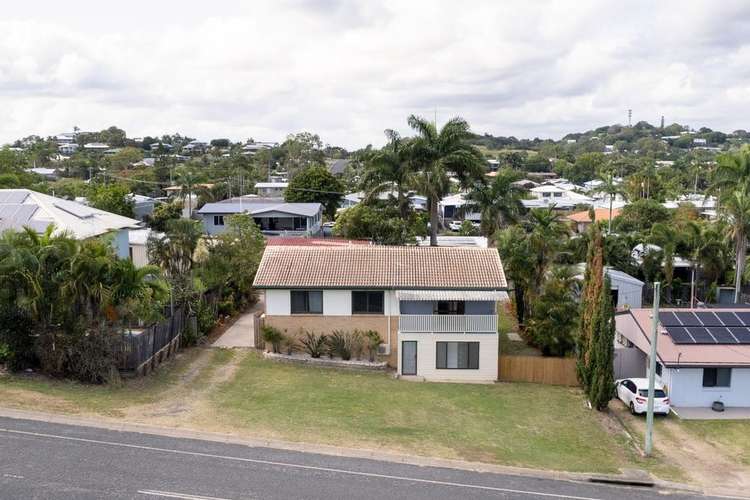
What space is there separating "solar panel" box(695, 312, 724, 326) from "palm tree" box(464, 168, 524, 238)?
17922 millimetres

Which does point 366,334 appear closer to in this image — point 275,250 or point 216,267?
point 275,250

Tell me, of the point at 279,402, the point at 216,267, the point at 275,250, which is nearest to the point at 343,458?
the point at 279,402

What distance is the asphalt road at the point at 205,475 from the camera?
16297mm

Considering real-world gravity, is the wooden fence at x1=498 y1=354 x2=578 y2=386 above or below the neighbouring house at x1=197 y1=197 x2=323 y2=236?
below

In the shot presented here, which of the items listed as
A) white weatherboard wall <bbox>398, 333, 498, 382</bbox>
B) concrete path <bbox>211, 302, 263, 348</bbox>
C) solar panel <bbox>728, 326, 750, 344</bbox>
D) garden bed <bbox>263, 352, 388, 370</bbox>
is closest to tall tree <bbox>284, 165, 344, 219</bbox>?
concrete path <bbox>211, 302, 263, 348</bbox>

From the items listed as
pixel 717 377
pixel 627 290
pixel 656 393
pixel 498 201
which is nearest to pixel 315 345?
pixel 656 393

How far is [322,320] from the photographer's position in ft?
107

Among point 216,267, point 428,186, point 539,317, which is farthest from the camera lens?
point 428,186

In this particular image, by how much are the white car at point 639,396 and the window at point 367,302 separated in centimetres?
1126

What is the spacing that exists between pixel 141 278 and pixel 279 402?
7.05 m

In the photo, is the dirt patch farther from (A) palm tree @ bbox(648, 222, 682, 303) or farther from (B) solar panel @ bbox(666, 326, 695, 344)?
(A) palm tree @ bbox(648, 222, 682, 303)

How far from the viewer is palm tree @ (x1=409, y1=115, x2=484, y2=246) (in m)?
46.5

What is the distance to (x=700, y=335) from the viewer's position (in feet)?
101

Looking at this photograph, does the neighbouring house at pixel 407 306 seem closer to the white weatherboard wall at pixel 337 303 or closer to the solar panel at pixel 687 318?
the white weatherboard wall at pixel 337 303
